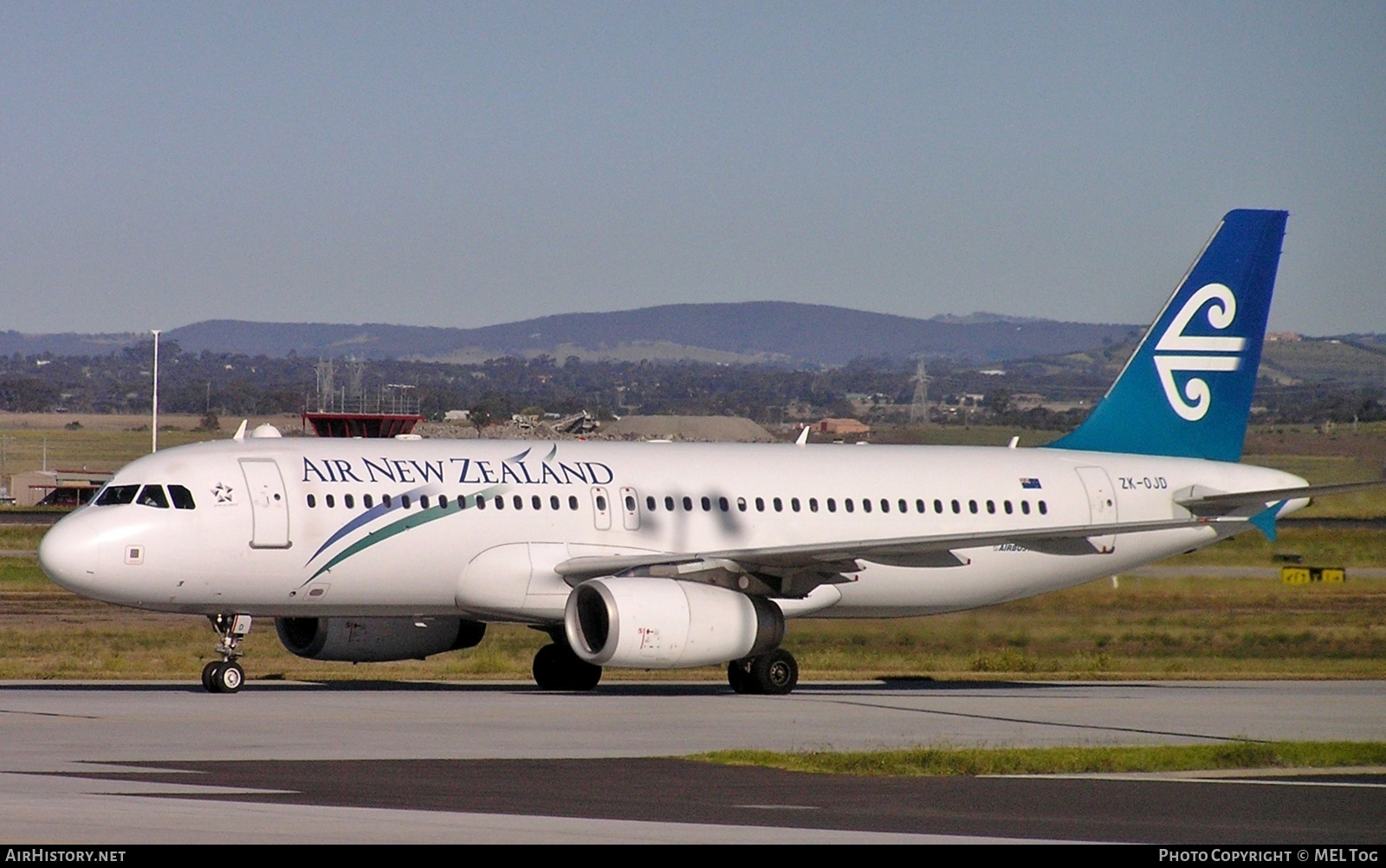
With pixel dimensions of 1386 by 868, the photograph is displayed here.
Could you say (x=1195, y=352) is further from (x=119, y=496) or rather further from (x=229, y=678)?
(x=119, y=496)

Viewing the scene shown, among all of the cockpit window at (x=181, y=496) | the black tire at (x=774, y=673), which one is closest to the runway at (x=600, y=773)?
the black tire at (x=774, y=673)

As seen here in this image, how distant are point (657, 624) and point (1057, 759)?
29.9 feet

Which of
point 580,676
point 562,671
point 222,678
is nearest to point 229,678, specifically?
point 222,678

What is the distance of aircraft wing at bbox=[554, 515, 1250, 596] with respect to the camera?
30.2 meters

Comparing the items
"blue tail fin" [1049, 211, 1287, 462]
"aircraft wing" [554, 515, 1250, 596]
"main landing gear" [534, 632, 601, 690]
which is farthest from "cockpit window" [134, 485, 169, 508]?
"blue tail fin" [1049, 211, 1287, 462]

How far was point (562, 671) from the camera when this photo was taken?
3206 cm

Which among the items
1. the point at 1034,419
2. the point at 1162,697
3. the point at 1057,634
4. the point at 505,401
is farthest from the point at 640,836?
the point at 505,401

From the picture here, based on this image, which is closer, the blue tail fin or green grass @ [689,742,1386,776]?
green grass @ [689,742,1386,776]

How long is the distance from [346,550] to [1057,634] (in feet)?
49.5

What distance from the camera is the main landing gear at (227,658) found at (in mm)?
28719

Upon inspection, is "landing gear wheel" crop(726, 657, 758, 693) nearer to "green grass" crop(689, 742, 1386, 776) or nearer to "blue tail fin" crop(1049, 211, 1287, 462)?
"green grass" crop(689, 742, 1386, 776)

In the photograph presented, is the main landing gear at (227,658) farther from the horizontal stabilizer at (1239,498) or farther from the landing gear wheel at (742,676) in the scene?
the horizontal stabilizer at (1239,498)

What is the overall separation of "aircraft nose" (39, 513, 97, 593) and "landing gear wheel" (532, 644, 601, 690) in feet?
25.0

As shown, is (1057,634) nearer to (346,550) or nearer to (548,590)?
(548,590)
